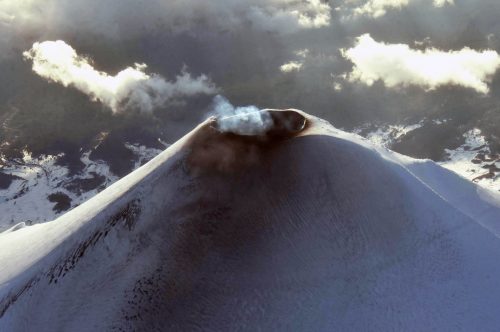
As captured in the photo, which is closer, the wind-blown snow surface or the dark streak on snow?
the wind-blown snow surface

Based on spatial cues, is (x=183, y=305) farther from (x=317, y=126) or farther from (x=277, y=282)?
(x=317, y=126)

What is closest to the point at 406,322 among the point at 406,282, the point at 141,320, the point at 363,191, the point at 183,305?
the point at 406,282

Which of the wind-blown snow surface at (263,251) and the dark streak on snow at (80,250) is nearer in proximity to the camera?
the wind-blown snow surface at (263,251)

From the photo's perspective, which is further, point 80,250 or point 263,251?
point 80,250

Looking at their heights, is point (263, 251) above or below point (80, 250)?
below

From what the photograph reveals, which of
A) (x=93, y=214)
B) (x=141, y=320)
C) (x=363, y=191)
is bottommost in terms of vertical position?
(x=141, y=320)

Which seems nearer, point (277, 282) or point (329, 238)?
point (277, 282)

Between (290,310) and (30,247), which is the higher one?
(30,247)

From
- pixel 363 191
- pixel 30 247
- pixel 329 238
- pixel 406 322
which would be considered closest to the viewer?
pixel 406 322
